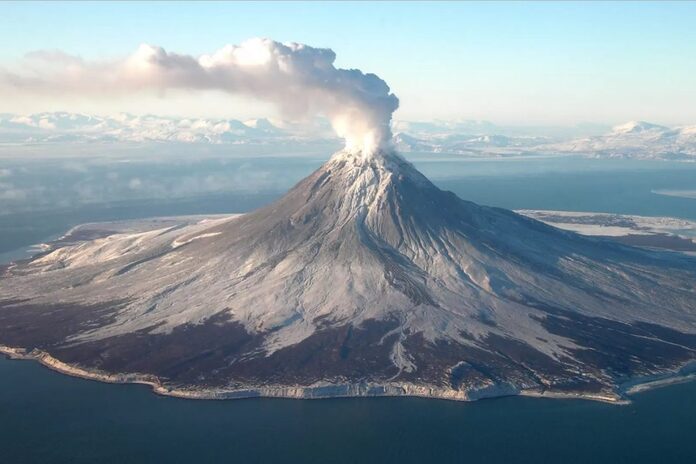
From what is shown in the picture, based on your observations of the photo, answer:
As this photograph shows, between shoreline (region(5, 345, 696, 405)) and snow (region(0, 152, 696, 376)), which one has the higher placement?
snow (region(0, 152, 696, 376))

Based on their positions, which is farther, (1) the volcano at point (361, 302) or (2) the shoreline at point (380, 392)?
(1) the volcano at point (361, 302)

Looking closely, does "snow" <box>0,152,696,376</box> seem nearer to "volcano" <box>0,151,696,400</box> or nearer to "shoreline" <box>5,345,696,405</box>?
"volcano" <box>0,151,696,400</box>

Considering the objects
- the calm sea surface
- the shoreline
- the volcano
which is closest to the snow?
the volcano

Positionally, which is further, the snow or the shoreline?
the snow

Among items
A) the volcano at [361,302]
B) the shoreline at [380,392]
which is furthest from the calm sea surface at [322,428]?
the volcano at [361,302]

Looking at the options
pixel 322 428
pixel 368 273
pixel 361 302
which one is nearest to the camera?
pixel 322 428

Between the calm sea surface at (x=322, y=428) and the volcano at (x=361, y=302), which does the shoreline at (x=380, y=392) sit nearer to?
the volcano at (x=361, y=302)

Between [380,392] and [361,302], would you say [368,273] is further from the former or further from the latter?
[380,392]

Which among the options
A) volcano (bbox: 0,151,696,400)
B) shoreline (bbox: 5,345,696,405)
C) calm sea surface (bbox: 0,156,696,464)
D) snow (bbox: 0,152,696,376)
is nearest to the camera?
calm sea surface (bbox: 0,156,696,464)

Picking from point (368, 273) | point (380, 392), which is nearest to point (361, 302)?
point (368, 273)
